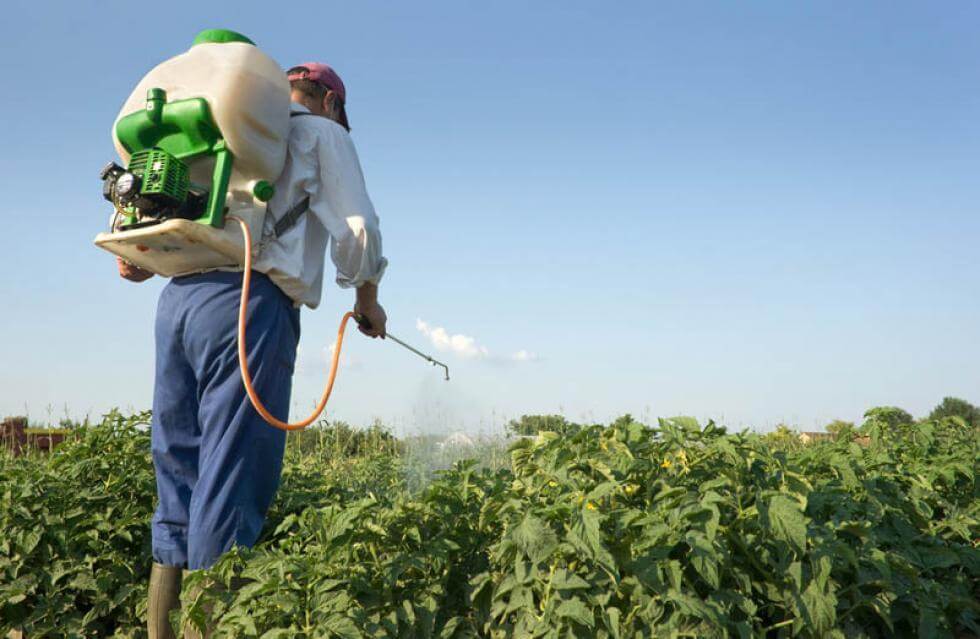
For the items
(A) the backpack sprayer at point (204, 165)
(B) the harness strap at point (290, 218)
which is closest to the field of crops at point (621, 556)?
(A) the backpack sprayer at point (204, 165)

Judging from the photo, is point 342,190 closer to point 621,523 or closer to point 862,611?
point 621,523

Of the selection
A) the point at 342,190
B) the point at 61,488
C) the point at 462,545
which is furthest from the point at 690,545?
the point at 61,488

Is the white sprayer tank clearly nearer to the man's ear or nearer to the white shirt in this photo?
the white shirt

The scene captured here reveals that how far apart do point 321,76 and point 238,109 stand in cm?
62

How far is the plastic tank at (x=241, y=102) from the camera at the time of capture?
284 centimetres

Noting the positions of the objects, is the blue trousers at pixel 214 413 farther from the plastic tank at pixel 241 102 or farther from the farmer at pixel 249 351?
the plastic tank at pixel 241 102

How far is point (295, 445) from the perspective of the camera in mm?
A: 7949

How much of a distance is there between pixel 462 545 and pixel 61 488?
2.11 m

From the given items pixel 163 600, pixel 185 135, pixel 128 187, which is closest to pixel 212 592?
pixel 163 600

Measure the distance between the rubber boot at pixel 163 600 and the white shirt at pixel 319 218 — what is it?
3.57 feet

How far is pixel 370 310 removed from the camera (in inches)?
124

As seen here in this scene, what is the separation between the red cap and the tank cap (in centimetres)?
24

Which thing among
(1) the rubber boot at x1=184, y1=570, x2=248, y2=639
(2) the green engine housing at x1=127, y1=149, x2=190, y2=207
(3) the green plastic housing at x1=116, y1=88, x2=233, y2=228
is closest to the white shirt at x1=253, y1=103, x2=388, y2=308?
(3) the green plastic housing at x1=116, y1=88, x2=233, y2=228

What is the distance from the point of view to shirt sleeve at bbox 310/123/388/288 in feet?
9.63
